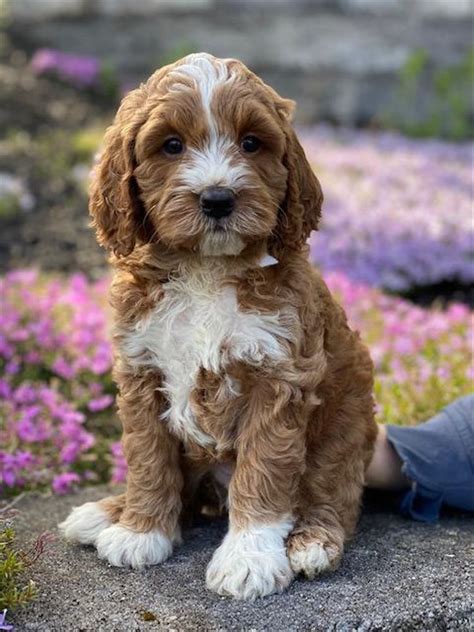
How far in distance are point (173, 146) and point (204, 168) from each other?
0.20 metres

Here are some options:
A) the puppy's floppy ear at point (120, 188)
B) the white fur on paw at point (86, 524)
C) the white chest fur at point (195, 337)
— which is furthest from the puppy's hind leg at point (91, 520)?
the puppy's floppy ear at point (120, 188)

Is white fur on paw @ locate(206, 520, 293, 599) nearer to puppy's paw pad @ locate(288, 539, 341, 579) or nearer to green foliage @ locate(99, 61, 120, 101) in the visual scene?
puppy's paw pad @ locate(288, 539, 341, 579)

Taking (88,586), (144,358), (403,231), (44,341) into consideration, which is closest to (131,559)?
(88,586)

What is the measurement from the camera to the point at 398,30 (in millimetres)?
13945

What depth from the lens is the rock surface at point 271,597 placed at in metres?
3.52

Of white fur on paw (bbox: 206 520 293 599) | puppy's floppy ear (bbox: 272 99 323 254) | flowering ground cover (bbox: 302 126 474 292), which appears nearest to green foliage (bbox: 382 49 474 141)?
flowering ground cover (bbox: 302 126 474 292)

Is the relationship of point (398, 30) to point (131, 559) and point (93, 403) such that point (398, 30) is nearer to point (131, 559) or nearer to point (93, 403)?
point (93, 403)

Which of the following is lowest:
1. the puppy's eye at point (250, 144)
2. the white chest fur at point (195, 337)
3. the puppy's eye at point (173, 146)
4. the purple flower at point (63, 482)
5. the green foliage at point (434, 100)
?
the purple flower at point (63, 482)

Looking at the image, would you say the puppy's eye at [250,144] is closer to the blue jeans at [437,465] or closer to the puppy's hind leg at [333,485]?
the puppy's hind leg at [333,485]

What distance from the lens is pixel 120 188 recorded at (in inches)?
148

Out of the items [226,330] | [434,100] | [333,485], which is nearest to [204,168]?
[226,330]

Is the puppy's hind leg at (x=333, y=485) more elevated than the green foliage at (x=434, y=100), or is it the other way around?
the green foliage at (x=434, y=100)

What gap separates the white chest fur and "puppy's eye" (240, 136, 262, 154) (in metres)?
0.49

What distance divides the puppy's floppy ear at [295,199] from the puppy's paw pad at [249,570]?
1125mm
